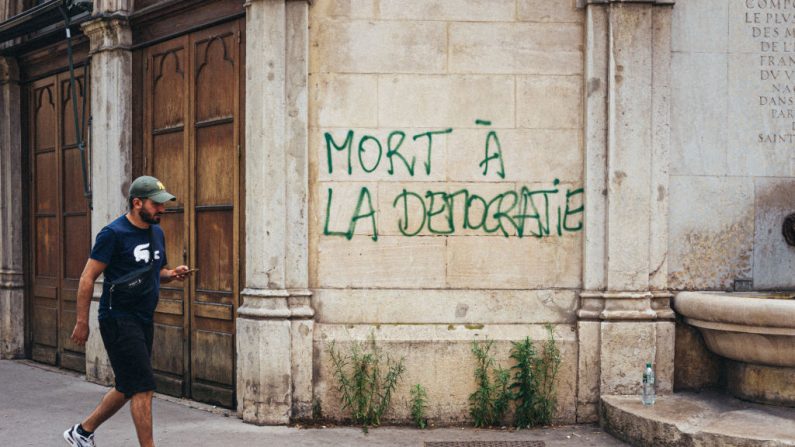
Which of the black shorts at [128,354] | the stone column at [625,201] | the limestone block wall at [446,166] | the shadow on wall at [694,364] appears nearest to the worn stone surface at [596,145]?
the stone column at [625,201]

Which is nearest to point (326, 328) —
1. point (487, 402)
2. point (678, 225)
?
point (487, 402)

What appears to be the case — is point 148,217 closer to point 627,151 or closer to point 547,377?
point 547,377

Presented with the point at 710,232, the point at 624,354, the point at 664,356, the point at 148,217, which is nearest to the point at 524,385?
the point at 624,354

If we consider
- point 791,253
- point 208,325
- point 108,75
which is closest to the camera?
point 791,253

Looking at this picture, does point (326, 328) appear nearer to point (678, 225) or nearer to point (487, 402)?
point (487, 402)

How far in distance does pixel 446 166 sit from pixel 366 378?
1.86m

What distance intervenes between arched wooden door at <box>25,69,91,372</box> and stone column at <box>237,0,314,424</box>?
3.27m

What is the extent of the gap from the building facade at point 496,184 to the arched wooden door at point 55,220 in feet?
11.4

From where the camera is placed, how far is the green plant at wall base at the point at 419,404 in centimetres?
677

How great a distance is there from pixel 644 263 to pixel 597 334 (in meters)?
0.70

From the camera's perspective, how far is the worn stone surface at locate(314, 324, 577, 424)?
682 centimetres

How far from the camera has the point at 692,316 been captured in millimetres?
6672

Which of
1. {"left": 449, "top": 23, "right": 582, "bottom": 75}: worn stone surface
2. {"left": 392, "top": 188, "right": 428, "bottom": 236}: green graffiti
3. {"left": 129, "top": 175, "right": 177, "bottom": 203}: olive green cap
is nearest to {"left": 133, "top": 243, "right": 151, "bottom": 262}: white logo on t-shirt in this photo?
{"left": 129, "top": 175, "right": 177, "bottom": 203}: olive green cap

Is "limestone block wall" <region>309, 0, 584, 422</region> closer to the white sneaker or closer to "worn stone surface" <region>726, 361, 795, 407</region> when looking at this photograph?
"worn stone surface" <region>726, 361, 795, 407</region>
